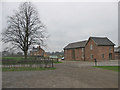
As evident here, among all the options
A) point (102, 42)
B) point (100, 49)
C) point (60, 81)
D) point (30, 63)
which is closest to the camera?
point (60, 81)

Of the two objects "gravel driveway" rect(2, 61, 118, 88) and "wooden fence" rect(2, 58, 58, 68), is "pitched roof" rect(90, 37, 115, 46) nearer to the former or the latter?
"wooden fence" rect(2, 58, 58, 68)

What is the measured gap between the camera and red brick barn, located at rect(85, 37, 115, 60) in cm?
3453

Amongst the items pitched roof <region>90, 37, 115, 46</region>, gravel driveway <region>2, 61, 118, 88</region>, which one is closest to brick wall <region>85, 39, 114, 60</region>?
pitched roof <region>90, 37, 115, 46</region>

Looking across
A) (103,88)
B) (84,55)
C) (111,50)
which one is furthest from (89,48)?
(103,88)

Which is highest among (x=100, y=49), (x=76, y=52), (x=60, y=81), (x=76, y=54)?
(x=100, y=49)

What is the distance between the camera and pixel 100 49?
113 feet

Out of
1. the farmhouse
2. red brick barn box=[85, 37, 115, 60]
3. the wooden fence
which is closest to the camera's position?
the wooden fence

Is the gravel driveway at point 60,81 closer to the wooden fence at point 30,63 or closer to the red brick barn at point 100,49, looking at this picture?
the wooden fence at point 30,63

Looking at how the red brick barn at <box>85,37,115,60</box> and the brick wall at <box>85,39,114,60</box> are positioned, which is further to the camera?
the red brick barn at <box>85,37,115,60</box>

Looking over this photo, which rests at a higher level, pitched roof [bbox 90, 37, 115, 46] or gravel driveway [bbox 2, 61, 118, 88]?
pitched roof [bbox 90, 37, 115, 46]

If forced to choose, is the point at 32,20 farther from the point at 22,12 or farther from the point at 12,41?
the point at 12,41

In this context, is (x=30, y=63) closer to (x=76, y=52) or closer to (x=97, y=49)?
(x=97, y=49)

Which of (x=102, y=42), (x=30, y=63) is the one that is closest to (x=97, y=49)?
(x=102, y=42)

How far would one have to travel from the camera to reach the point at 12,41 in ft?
88.3
